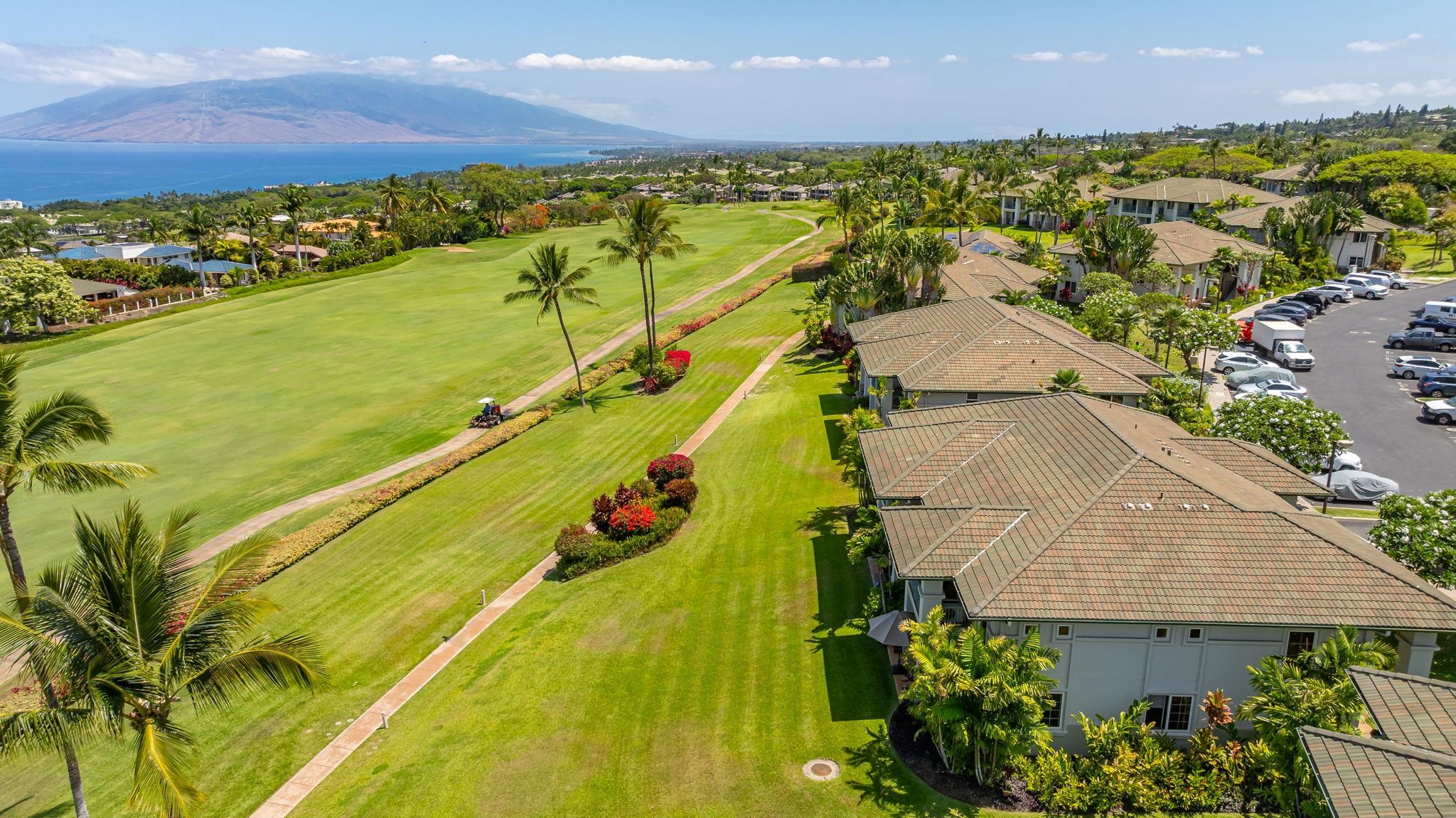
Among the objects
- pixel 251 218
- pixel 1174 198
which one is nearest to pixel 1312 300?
pixel 1174 198

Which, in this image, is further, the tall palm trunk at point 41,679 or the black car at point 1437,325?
the black car at point 1437,325

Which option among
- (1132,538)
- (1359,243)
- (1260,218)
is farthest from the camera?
(1260,218)

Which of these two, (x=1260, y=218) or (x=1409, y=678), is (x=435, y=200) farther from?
(x=1409, y=678)

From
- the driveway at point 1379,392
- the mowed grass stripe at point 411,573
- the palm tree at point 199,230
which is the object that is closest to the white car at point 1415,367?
the driveway at point 1379,392

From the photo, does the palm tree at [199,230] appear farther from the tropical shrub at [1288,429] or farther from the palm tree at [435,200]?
the tropical shrub at [1288,429]

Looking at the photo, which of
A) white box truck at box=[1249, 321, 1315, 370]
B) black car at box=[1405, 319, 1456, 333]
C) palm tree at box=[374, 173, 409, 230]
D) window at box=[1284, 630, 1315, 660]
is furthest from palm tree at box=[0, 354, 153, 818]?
palm tree at box=[374, 173, 409, 230]

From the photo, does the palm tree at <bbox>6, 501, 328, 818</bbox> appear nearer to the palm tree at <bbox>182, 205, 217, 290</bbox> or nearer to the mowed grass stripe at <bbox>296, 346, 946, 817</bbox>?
the mowed grass stripe at <bbox>296, 346, 946, 817</bbox>
